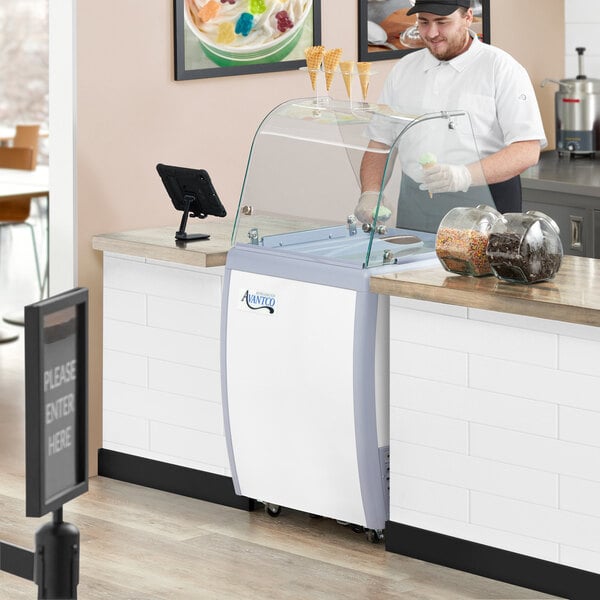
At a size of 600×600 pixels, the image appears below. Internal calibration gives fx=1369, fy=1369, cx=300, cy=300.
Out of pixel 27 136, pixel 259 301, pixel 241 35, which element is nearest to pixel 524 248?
pixel 259 301

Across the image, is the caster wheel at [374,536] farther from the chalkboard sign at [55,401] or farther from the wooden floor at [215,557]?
the chalkboard sign at [55,401]

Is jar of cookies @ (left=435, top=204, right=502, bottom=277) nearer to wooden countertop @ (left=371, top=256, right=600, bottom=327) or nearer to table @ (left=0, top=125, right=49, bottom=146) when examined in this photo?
wooden countertop @ (left=371, top=256, right=600, bottom=327)

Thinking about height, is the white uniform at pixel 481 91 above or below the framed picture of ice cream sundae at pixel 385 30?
below

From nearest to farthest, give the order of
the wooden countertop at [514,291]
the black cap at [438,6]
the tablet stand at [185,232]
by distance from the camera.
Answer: the wooden countertop at [514,291] → the black cap at [438,6] → the tablet stand at [185,232]

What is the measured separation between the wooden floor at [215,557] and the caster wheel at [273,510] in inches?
1.1

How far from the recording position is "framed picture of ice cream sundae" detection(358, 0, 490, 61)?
17.1 feet

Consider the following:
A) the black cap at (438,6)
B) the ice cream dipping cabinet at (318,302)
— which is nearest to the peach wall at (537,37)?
the black cap at (438,6)

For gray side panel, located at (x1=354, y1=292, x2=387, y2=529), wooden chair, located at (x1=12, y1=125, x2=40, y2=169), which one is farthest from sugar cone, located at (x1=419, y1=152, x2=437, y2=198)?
wooden chair, located at (x1=12, y1=125, x2=40, y2=169)

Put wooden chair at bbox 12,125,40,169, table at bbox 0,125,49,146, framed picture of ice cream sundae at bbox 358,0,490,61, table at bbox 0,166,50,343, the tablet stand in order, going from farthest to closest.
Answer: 1. table at bbox 0,125,49,146
2. wooden chair at bbox 12,125,40,169
3. table at bbox 0,166,50,343
4. framed picture of ice cream sundae at bbox 358,0,490,61
5. the tablet stand

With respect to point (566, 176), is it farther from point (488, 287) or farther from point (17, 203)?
point (17, 203)

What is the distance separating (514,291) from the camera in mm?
3391

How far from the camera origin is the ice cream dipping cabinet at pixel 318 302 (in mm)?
3715

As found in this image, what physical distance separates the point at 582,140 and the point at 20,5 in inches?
217

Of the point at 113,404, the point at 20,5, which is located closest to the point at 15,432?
the point at 113,404
